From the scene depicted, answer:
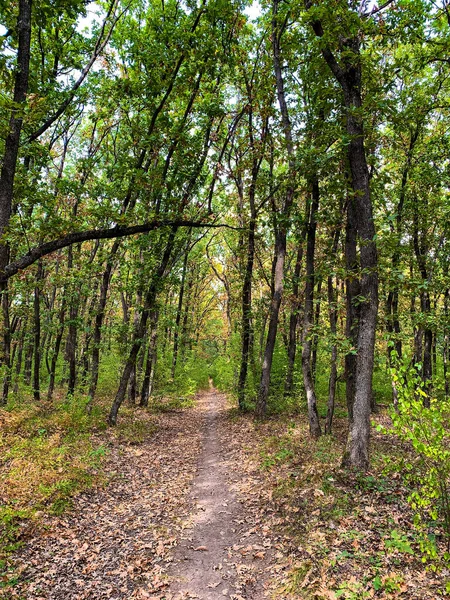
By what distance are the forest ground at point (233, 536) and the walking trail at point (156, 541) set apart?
2cm

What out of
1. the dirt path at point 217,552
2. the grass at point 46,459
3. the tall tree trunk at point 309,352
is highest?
the tall tree trunk at point 309,352

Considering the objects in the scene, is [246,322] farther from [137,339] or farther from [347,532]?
[347,532]

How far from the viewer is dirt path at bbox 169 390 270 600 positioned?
4.64m

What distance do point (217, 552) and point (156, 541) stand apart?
107cm

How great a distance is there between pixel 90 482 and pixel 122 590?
3264 mm

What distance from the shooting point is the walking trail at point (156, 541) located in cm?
461

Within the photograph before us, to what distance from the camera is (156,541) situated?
226 inches

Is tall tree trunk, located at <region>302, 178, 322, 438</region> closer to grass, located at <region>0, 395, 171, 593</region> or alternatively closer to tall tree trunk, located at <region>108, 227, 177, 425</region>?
tall tree trunk, located at <region>108, 227, 177, 425</region>

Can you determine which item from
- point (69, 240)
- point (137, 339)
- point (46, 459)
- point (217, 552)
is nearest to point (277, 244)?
point (137, 339)

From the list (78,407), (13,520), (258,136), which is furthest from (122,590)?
(258,136)

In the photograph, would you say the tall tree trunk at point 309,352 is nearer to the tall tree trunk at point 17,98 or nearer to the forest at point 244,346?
the forest at point 244,346

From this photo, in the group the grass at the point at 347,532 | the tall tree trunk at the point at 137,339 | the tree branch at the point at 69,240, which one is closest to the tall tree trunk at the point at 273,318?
the tall tree trunk at the point at 137,339

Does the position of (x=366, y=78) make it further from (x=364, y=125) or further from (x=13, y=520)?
(x=13, y=520)

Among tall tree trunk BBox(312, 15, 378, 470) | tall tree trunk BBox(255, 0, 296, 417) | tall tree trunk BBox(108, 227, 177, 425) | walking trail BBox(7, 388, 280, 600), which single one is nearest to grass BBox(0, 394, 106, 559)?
walking trail BBox(7, 388, 280, 600)
